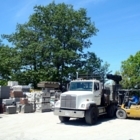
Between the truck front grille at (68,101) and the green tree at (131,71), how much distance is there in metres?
30.2

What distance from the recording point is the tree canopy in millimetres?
39125

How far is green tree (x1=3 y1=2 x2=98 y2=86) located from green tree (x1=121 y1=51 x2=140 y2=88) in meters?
9.02

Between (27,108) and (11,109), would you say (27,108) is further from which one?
(11,109)

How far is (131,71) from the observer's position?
46219 mm

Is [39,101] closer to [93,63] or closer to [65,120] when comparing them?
[65,120]

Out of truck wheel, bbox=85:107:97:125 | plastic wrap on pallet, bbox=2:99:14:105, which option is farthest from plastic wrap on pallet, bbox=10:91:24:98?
truck wheel, bbox=85:107:97:125

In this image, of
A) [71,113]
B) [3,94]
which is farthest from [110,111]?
[3,94]

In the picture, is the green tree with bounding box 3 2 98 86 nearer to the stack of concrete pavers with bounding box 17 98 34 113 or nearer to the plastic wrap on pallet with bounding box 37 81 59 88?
the plastic wrap on pallet with bounding box 37 81 59 88

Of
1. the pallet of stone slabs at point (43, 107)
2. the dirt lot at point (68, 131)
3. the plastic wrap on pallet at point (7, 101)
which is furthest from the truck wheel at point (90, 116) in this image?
the plastic wrap on pallet at point (7, 101)

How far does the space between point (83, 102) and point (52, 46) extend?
2489 cm

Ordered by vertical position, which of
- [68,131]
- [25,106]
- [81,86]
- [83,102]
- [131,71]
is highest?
[131,71]

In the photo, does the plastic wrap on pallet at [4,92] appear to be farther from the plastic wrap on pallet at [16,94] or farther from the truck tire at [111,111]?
the truck tire at [111,111]

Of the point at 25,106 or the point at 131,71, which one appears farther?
the point at 131,71

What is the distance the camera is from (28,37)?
41906 millimetres
